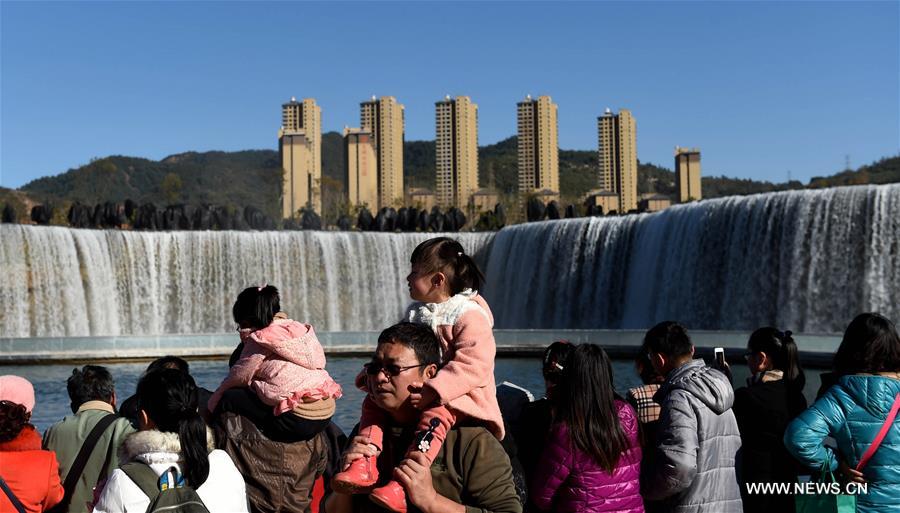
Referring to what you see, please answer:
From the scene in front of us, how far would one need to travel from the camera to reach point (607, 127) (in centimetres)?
10175

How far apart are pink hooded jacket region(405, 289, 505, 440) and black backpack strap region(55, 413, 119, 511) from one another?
5.74 feet

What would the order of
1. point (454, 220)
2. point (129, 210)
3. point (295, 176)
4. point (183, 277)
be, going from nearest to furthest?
point (183, 277) < point (129, 210) < point (454, 220) < point (295, 176)

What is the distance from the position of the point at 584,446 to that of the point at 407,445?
2.92 ft

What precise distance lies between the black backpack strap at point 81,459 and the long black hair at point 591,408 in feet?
6.40

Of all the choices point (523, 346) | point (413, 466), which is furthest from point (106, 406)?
point (523, 346)

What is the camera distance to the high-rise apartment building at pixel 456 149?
308ft

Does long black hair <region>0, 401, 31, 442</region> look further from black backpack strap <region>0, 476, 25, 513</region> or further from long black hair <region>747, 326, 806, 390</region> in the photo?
long black hair <region>747, 326, 806, 390</region>

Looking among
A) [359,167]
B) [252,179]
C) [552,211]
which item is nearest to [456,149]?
[359,167]

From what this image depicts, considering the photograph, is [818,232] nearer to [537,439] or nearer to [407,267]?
[407,267]

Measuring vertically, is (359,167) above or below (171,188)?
above

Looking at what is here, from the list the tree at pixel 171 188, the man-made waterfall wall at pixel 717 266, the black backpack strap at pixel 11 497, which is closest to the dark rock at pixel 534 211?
the man-made waterfall wall at pixel 717 266

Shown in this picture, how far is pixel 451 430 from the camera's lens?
9.43 feet

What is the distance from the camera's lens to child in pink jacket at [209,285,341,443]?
4.12 m

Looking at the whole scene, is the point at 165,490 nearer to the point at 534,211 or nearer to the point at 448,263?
the point at 448,263
